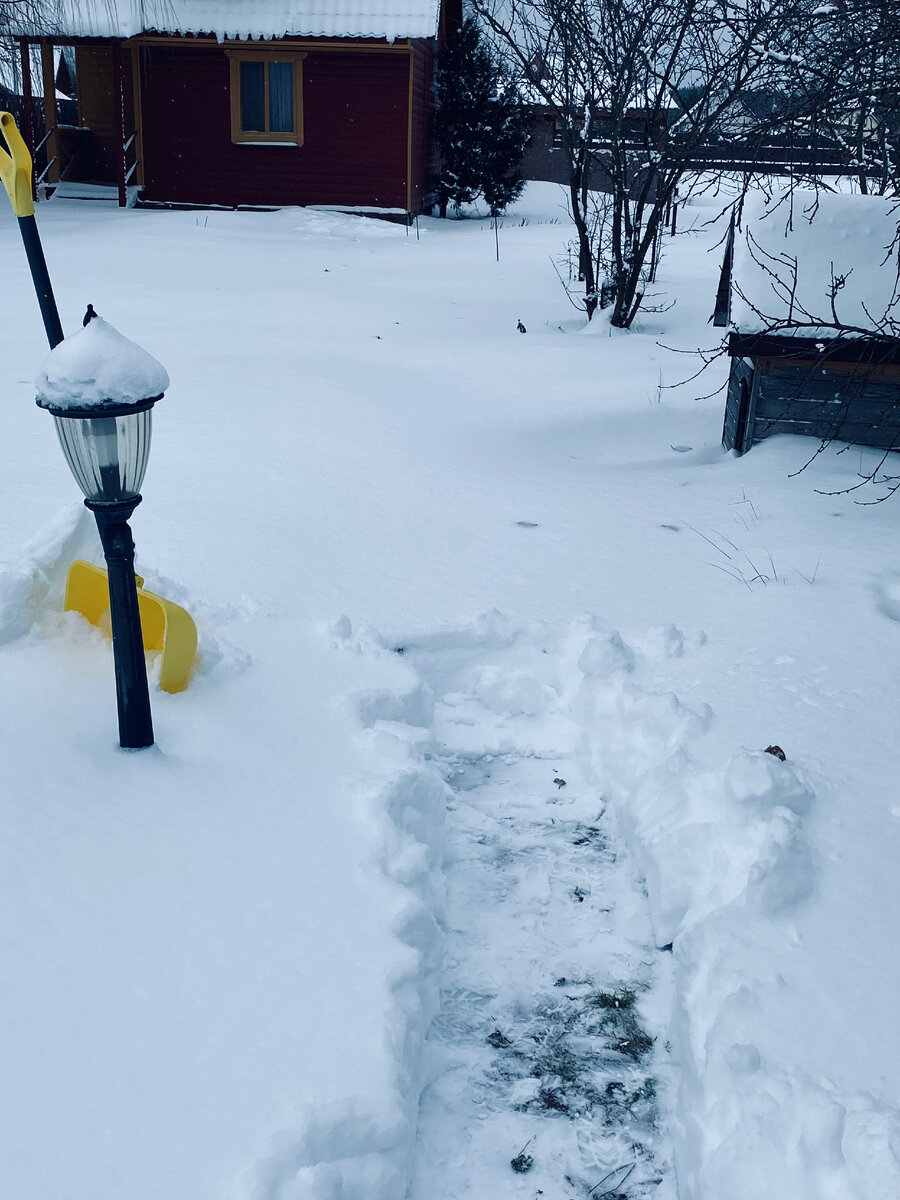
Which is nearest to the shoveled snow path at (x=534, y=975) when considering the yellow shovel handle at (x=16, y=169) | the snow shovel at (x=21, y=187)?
the snow shovel at (x=21, y=187)

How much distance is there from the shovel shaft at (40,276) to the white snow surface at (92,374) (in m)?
0.57

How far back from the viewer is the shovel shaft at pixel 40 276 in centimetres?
296

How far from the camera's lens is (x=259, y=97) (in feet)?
54.4

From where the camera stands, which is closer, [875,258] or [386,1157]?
[386,1157]

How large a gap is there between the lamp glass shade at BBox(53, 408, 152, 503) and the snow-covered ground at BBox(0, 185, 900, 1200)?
0.69m

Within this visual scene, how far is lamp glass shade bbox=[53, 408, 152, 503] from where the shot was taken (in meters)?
2.46

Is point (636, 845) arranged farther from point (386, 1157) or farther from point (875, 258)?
point (875, 258)

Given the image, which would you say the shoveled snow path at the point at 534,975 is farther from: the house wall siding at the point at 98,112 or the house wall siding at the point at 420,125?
the house wall siding at the point at 98,112

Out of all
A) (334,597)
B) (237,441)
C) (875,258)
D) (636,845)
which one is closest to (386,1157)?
(636,845)

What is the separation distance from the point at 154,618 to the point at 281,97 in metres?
15.6

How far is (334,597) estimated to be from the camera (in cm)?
407

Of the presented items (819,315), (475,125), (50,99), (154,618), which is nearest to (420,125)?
(475,125)

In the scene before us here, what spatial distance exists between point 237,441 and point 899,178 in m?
3.49

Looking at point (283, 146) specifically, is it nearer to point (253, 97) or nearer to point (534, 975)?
point (253, 97)
